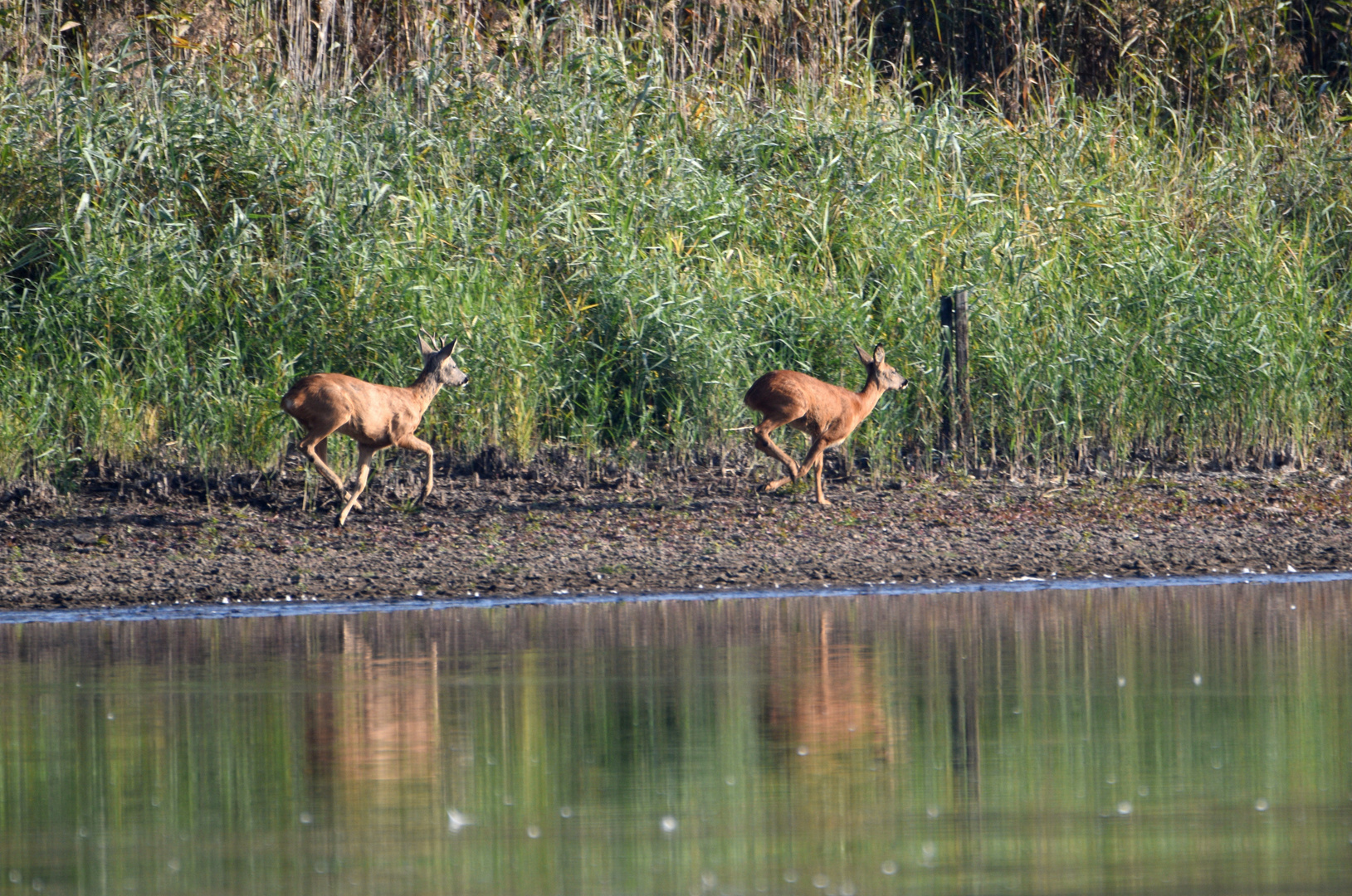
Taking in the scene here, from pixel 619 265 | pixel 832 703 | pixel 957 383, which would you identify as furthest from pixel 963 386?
pixel 832 703

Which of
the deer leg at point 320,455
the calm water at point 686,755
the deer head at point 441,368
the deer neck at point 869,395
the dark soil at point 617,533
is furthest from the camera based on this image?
the deer neck at point 869,395

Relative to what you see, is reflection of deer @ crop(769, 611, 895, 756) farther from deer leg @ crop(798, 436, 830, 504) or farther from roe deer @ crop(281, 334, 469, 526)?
roe deer @ crop(281, 334, 469, 526)

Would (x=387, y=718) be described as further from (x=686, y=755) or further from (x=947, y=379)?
(x=947, y=379)

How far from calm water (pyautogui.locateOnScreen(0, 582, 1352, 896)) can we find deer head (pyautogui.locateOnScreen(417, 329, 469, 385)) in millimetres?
3169

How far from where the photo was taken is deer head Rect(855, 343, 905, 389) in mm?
12648

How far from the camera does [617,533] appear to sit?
11438 millimetres

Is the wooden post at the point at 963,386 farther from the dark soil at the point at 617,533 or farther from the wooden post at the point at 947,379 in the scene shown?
the dark soil at the point at 617,533

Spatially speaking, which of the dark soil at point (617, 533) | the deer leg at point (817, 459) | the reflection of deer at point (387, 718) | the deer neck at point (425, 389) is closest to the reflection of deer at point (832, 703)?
the reflection of deer at point (387, 718)

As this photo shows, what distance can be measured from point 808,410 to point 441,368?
2332 mm

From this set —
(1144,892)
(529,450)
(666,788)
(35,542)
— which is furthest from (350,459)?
(1144,892)

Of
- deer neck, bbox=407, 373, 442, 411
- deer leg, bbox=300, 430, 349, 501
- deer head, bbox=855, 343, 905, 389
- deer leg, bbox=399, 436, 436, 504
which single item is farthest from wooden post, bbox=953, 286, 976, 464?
deer leg, bbox=300, 430, 349, 501

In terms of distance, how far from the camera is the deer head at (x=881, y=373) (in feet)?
41.5

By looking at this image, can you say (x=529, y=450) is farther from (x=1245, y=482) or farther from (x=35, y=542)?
(x=1245, y=482)

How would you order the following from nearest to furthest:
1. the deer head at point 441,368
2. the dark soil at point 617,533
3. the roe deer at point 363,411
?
the dark soil at point 617,533
the roe deer at point 363,411
the deer head at point 441,368
